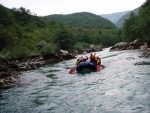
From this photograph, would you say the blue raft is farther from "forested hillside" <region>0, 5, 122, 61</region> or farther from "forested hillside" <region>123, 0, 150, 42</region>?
"forested hillside" <region>123, 0, 150, 42</region>

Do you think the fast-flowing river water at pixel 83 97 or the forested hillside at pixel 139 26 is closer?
the fast-flowing river water at pixel 83 97

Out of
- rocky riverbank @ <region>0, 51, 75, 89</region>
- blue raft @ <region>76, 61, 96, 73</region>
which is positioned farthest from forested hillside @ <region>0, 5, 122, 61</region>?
blue raft @ <region>76, 61, 96, 73</region>

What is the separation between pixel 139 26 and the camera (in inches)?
2709

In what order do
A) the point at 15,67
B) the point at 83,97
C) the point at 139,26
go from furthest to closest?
the point at 139,26
the point at 15,67
the point at 83,97

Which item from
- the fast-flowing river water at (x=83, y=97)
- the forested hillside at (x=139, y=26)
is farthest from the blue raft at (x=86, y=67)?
the forested hillside at (x=139, y=26)

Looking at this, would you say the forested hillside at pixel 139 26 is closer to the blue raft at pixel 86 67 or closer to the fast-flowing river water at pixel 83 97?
the blue raft at pixel 86 67

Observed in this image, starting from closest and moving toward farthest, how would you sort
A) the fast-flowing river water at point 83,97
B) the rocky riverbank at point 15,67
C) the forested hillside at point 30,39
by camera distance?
the fast-flowing river water at point 83,97 < the rocky riverbank at point 15,67 < the forested hillside at point 30,39

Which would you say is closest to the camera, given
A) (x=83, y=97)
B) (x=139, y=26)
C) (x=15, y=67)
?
(x=83, y=97)

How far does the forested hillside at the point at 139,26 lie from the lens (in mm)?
65919

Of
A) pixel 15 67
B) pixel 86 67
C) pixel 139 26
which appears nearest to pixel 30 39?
pixel 139 26

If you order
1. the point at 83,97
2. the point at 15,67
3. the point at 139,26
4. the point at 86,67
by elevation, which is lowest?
the point at 83,97

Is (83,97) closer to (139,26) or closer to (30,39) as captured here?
(139,26)

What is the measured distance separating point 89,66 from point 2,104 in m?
14.7

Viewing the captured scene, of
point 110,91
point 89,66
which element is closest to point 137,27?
point 89,66
